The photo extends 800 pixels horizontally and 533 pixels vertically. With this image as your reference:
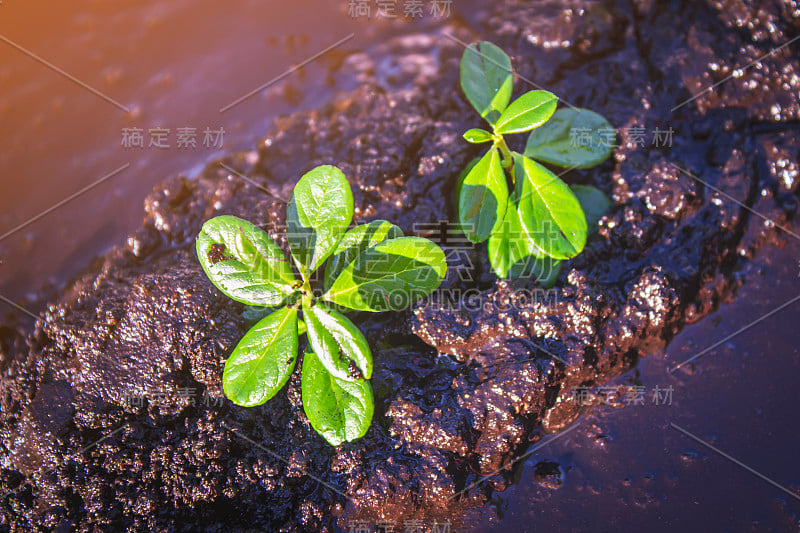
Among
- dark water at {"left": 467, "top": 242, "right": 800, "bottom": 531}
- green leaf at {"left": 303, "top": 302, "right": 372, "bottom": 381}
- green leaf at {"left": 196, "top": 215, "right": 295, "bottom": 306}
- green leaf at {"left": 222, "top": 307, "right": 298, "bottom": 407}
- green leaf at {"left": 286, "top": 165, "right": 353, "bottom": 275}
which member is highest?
green leaf at {"left": 286, "top": 165, "right": 353, "bottom": 275}

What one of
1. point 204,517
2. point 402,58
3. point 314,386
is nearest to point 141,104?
point 402,58

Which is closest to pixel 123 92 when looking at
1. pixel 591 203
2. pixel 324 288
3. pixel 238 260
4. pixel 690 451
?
pixel 238 260

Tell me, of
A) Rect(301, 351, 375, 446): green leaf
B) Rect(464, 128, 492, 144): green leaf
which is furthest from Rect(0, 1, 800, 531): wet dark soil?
Rect(464, 128, 492, 144): green leaf

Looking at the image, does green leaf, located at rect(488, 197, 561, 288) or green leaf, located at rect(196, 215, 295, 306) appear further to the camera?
green leaf, located at rect(488, 197, 561, 288)

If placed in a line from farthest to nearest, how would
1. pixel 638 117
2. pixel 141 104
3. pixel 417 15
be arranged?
pixel 417 15, pixel 141 104, pixel 638 117

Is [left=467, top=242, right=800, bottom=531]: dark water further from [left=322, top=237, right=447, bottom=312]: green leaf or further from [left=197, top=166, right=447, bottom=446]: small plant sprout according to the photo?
[left=322, top=237, right=447, bottom=312]: green leaf

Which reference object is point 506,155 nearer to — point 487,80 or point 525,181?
point 525,181

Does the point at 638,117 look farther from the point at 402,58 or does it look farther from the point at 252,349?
the point at 252,349
